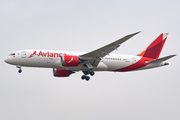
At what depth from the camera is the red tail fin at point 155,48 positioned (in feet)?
146

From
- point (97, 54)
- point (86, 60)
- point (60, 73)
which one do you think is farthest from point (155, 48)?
point (60, 73)

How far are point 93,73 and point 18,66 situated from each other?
34.7 ft

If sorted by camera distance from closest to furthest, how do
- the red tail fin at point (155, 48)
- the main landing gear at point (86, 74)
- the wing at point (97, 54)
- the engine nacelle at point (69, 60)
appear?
the wing at point (97, 54) < the engine nacelle at point (69, 60) < the main landing gear at point (86, 74) < the red tail fin at point (155, 48)

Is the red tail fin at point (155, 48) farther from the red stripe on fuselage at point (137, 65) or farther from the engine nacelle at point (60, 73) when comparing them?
the engine nacelle at point (60, 73)

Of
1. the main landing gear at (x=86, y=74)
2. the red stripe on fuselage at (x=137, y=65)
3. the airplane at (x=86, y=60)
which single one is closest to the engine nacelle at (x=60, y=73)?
the airplane at (x=86, y=60)

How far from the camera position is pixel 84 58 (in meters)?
38.4

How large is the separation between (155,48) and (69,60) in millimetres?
15517

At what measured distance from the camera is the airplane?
1476 inches

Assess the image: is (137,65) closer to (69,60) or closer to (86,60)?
(86,60)

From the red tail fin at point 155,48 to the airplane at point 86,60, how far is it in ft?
2.53

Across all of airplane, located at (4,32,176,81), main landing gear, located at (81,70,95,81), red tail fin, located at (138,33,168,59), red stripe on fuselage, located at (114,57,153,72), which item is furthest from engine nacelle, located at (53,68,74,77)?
red tail fin, located at (138,33,168,59)

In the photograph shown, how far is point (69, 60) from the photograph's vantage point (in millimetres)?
37188

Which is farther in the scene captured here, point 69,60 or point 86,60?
point 86,60

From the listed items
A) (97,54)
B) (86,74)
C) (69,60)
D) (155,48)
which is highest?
(155,48)
